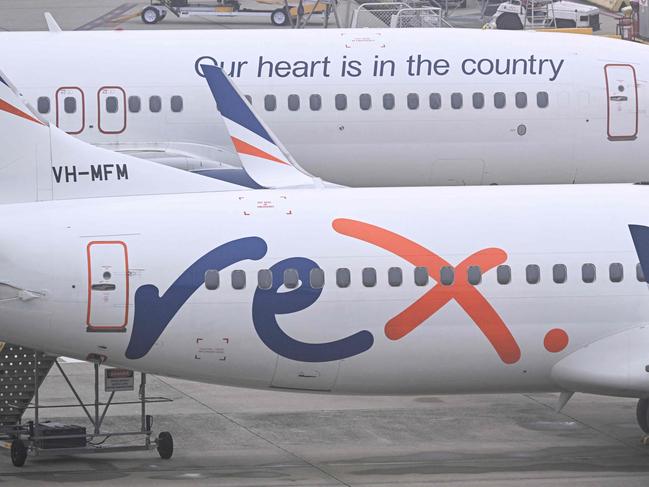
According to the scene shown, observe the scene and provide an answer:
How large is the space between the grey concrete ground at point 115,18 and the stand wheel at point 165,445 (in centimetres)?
4405

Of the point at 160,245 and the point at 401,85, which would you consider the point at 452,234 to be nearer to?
the point at 160,245

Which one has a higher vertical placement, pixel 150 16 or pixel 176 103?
pixel 150 16

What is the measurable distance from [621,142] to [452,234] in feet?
46.3

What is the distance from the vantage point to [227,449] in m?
25.1

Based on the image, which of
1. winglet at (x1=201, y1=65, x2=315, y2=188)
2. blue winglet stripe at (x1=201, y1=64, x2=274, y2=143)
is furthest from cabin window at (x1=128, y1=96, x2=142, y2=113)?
winglet at (x1=201, y1=65, x2=315, y2=188)

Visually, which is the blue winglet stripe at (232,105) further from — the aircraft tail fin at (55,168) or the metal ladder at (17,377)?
the metal ladder at (17,377)

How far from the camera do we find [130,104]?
116 feet

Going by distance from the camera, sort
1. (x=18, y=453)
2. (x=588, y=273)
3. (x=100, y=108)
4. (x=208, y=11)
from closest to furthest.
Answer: (x=588, y=273) < (x=18, y=453) < (x=100, y=108) < (x=208, y=11)

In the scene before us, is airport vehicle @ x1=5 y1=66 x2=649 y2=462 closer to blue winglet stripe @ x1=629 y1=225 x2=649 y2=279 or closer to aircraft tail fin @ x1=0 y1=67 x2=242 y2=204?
aircraft tail fin @ x1=0 y1=67 x2=242 y2=204

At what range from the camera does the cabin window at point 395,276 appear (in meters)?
22.9

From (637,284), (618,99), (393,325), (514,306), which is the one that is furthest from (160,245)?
(618,99)

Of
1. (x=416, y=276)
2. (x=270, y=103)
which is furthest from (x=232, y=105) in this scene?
(x=416, y=276)

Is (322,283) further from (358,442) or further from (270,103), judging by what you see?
(270,103)

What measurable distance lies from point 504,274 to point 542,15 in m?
46.0
